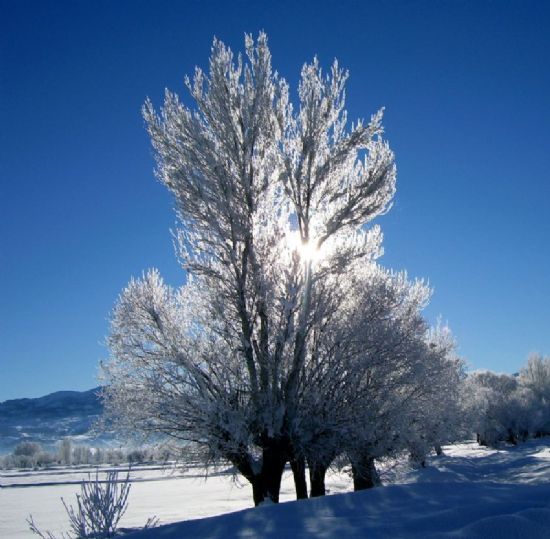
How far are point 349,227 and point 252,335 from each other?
355 centimetres

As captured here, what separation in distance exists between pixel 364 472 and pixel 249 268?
7.09 metres

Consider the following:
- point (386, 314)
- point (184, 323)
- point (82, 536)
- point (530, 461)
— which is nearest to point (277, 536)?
point (82, 536)

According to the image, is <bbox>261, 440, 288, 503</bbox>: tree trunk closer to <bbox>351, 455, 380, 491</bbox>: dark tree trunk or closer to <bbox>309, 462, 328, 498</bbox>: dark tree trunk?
<bbox>309, 462, 328, 498</bbox>: dark tree trunk

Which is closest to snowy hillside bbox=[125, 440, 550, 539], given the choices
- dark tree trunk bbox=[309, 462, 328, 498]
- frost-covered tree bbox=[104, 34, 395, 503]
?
frost-covered tree bbox=[104, 34, 395, 503]

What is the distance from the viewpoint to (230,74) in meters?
11.5

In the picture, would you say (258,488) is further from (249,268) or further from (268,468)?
(249,268)

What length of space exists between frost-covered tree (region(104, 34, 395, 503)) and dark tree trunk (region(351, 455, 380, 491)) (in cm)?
284

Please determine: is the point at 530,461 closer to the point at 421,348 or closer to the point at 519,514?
the point at 421,348

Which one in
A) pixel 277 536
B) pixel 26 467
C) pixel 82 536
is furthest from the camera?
pixel 26 467

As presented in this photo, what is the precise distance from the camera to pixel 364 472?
13.8 meters

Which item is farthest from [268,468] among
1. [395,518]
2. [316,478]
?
[395,518]

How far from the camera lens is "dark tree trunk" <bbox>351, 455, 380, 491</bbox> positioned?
1300cm

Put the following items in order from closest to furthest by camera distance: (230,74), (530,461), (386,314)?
1. (230,74)
2. (386,314)
3. (530,461)

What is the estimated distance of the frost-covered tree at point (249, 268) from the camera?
10656 mm
